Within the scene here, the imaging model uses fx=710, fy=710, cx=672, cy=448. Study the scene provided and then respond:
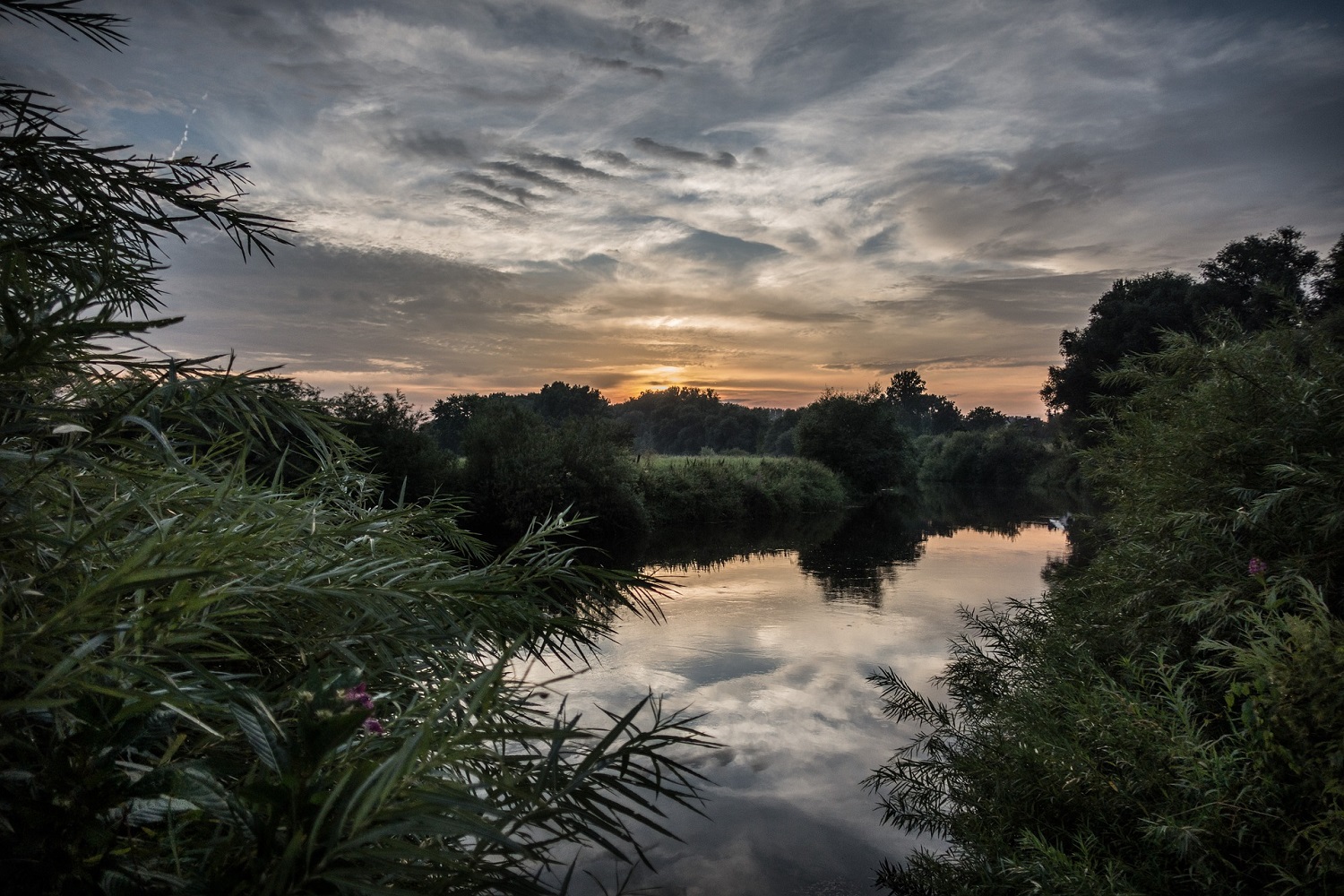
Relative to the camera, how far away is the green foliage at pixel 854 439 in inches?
1801

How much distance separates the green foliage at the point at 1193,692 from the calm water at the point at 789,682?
3.03 feet

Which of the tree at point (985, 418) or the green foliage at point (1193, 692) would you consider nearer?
the green foliage at point (1193, 692)

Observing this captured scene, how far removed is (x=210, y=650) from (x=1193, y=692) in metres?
4.22

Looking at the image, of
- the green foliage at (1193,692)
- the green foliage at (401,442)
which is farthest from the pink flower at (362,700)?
the green foliage at (401,442)

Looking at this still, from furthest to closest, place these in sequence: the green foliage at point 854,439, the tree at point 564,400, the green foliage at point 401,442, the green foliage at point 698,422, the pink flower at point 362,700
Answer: the green foliage at point 698,422
the tree at point 564,400
the green foliage at point 854,439
the green foliage at point 401,442
the pink flower at point 362,700

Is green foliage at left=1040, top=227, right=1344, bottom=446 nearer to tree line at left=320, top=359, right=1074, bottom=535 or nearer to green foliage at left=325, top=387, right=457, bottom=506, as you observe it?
tree line at left=320, top=359, right=1074, bottom=535

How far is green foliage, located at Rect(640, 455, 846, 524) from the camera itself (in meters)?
28.7

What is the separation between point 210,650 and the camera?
5.89ft

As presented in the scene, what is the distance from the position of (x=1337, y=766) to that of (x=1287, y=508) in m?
1.47

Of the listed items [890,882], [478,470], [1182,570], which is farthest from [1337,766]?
[478,470]

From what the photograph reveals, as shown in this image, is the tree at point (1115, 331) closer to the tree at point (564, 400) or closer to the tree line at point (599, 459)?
the tree line at point (599, 459)

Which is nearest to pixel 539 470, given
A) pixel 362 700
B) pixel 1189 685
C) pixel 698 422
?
pixel 1189 685

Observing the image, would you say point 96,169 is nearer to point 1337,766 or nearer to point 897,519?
point 1337,766

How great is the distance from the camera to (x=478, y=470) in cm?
2330
